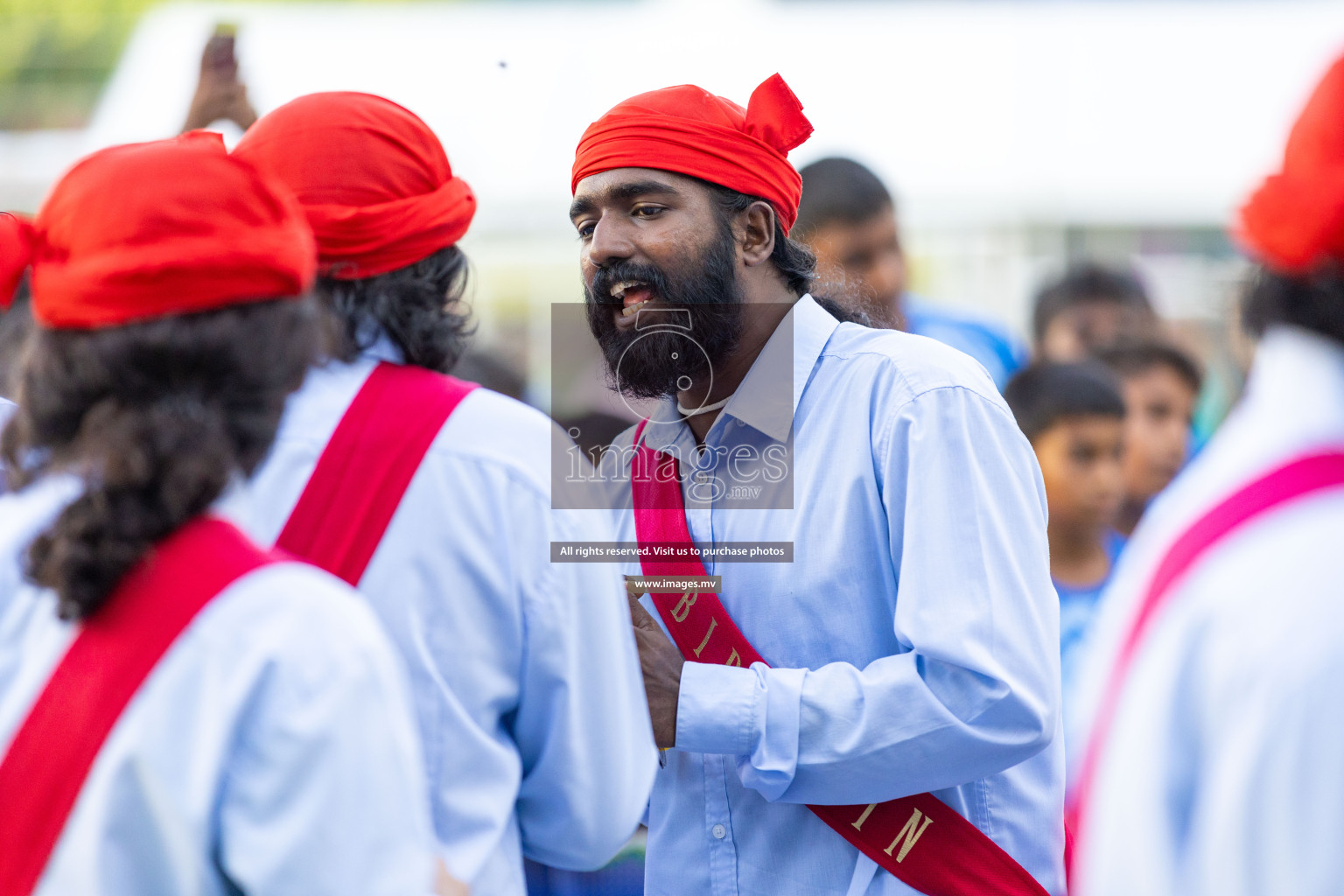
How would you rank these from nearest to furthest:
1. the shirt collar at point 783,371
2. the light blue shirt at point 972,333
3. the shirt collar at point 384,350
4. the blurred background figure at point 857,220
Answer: the shirt collar at point 384,350 < the shirt collar at point 783,371 < the blurred background figure at point 857,220 < the light blue shirt at point 972,333

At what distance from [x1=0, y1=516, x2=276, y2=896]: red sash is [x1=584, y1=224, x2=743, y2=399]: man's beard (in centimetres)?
134

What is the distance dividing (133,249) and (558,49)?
6.36m

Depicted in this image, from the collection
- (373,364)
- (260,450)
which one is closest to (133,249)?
(260,450)

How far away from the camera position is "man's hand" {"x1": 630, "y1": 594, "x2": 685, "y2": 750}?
7.02 ft

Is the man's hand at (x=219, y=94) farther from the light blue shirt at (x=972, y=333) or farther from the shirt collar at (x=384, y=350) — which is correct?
the light blue shirt at (x=972, y=333)

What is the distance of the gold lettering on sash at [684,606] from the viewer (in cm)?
228

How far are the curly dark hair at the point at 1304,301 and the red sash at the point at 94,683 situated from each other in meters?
1.06

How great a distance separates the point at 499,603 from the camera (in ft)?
5.95

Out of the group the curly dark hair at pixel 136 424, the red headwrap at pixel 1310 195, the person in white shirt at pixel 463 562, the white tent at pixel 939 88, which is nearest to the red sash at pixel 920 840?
the person in white shirt at pixel 463 562

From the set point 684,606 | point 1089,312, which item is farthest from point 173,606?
point 1089,312

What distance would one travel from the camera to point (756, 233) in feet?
8.70

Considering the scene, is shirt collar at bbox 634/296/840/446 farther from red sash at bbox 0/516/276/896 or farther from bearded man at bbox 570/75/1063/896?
red sash at bbox 0/516/276/896

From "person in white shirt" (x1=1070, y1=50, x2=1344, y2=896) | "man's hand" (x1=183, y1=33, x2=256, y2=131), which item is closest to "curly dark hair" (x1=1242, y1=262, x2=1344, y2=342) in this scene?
"person in white shirt" (x1=1070, y1=50, x2=1344, y2=896)

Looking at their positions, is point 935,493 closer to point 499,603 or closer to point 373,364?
point 499,603
